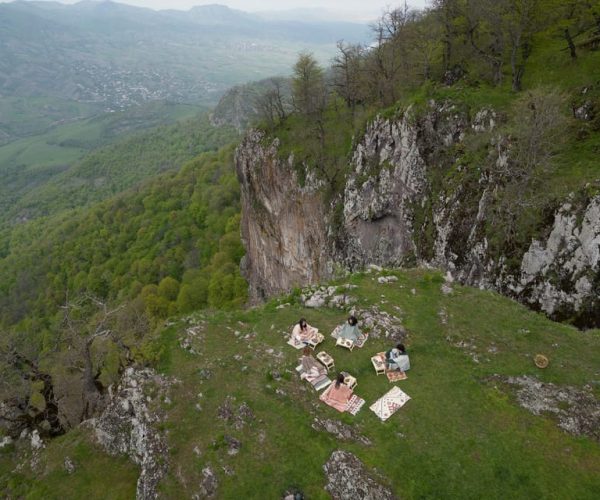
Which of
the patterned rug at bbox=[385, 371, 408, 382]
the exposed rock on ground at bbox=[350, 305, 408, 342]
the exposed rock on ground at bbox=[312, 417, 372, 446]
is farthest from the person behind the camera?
the exposed rock on ground at bbox=[350, 305, 408, 342]

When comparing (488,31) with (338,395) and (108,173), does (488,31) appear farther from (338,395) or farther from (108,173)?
(108,173)

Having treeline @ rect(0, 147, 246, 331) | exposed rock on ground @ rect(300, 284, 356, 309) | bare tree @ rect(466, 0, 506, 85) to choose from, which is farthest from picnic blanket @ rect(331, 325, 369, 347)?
treeline @ rect(0, 147, 246, 331)

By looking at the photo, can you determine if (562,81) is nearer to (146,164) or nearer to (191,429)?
(191,429)

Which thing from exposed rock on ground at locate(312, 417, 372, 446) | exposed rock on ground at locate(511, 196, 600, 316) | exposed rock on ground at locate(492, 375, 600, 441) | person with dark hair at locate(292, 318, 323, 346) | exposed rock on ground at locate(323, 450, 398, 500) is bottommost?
exposed rock on ground at locate(323, 450, 398, 500)

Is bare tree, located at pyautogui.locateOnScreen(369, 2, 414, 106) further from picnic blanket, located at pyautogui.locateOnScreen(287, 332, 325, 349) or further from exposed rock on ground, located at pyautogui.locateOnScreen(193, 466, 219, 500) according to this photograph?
exposed rock on ground, located at pyautogui.locateOnScreen(193, 466, 219, 500)

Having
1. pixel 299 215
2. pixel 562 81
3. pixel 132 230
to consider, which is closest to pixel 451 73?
pixel 562 81

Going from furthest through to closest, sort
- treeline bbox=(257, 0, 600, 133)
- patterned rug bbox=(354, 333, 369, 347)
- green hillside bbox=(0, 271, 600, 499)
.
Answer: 1. treeline bbox=(257, 0, 600, 133)
2. patterned rug bbox=(354, 333, 369, 347)
3. green hillside bbox=(0, 271, 600, 499)

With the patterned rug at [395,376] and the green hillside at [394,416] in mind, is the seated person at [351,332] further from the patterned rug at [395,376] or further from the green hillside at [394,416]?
the patterned rug at [395,376]
